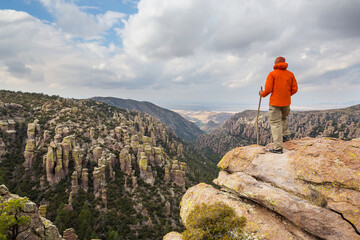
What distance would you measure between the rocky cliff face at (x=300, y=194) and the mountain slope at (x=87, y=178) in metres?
48.4

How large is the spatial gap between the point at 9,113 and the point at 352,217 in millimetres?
121474

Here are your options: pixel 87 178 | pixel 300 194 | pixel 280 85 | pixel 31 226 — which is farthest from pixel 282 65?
pixel 87 178

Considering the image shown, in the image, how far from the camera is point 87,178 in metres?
58.0

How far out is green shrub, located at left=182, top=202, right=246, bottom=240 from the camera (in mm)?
8511

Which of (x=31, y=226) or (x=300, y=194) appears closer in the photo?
(x=300, y=194)

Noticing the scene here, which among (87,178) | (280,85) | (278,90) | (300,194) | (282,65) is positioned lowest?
(87,178)

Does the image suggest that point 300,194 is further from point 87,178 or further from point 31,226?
point 87,178

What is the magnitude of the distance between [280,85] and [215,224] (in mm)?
10096

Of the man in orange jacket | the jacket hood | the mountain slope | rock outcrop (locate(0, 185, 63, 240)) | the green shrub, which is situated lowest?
the mountain slope

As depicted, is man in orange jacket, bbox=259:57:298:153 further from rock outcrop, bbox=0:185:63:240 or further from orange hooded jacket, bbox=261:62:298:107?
rock outcrop, bbox=0:185:63:240

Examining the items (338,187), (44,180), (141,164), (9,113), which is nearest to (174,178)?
(141,164)

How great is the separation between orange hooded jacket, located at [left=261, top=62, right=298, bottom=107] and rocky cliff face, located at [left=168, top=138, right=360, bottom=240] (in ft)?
11.6

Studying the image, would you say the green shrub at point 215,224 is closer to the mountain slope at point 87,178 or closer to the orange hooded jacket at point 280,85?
the orange hooded jacket at point 280,85

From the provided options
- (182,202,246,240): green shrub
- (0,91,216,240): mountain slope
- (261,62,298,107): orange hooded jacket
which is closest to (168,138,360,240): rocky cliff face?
(182,202,246,240): green shrub
